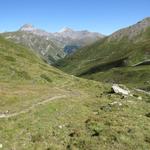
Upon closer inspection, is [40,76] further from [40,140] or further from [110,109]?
[40,140]

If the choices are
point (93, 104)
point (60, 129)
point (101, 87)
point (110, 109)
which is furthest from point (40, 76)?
point (60, 129)

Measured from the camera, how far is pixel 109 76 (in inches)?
7151

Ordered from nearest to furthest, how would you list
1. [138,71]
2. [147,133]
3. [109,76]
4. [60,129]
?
[147,133] → [60,129] → [138,71] → [109,76]

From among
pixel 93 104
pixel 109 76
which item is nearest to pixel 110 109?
pixel 93 104

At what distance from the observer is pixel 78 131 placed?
103 ft

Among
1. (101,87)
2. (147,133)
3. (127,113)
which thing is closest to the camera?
(147,133)

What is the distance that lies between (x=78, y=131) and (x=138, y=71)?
136m

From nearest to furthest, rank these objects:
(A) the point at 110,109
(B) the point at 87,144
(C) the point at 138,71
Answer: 1. (B) the point at 87,144
2. (A) the point at 110,109
3. (C) the point at 138,71

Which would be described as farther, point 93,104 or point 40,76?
point 40,76

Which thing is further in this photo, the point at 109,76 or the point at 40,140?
the point at 109,76

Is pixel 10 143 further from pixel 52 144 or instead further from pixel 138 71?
pixel 138 71

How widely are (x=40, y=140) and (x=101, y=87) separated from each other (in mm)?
50203

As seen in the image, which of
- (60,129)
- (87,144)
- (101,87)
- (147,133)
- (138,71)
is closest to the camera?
(87,144)

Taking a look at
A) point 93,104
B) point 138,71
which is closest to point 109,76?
point 138,71
